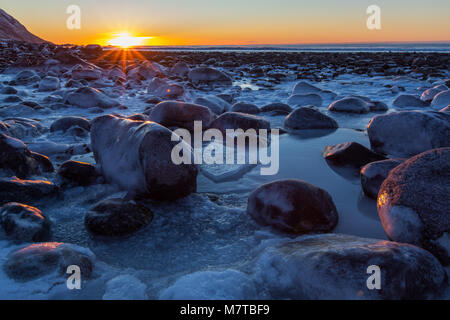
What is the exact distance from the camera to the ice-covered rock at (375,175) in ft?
7.02

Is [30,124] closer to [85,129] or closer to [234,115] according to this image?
[85,129]

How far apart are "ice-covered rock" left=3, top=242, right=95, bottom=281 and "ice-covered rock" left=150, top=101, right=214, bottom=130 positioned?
265cm

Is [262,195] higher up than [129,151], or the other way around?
[129,151]

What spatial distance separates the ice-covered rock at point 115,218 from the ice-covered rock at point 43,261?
22 cm

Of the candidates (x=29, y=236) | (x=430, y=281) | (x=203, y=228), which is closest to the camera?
(x=430, y=281)

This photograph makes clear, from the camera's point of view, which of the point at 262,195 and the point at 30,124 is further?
the point at 30,124

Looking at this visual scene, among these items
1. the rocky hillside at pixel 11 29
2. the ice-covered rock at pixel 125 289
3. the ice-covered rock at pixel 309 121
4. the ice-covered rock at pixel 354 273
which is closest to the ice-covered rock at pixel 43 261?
the ice-covered rock at pixel 125 289

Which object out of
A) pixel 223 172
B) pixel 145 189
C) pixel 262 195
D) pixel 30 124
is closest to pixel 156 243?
pixel 145 189

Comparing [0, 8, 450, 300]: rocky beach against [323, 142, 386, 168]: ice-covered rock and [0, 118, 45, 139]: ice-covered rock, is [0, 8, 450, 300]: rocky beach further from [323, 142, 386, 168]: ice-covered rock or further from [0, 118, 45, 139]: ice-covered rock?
[0, 118, 45, 139]: ice-covered rock

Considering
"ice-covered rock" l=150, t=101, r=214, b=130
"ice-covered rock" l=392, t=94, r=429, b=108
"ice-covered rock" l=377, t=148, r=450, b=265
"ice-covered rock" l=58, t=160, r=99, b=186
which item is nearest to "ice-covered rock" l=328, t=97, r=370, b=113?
"ice-covered rock" l=392, t=94, r=429, b=108

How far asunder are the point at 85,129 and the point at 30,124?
70 centimetres

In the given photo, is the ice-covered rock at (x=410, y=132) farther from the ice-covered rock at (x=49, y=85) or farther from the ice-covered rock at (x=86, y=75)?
the ice-covered rock at (x=86, y=75)

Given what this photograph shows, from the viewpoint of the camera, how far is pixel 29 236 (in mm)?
1665

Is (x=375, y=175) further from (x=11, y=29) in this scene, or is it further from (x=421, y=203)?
(x=11, y=29)
